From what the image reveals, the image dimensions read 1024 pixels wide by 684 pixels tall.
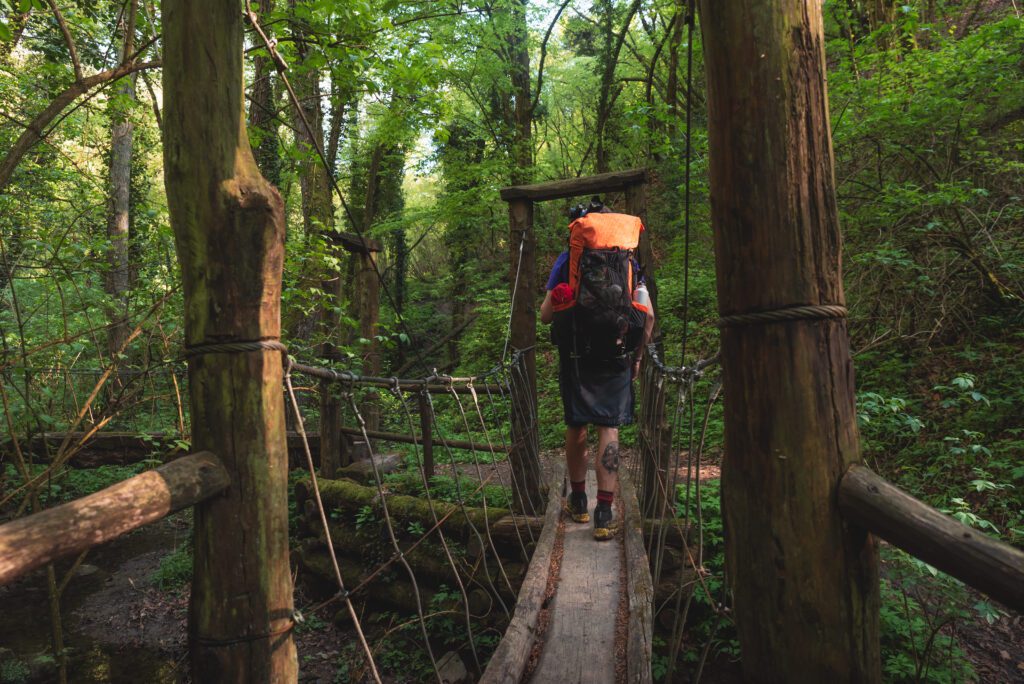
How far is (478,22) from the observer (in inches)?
362

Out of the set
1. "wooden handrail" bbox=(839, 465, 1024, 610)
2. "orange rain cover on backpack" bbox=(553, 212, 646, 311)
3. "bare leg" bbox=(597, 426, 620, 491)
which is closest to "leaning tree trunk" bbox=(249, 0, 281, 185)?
"orange rain cover on backpack" bbox=(553, 212, 646, 311)

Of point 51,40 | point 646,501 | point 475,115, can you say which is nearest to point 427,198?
point 475,115

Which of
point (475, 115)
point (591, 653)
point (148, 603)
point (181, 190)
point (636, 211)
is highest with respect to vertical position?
point (475, 115)

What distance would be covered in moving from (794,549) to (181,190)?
1.47 m

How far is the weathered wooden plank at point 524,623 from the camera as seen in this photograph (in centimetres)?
186

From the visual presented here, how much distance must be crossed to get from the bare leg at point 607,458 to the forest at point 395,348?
0.56 metres

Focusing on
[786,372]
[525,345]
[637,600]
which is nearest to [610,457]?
[637,600]

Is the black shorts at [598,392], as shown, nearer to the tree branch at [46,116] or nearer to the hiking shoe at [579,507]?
the hiking shoe at [579,507]

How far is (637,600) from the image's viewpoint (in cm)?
225

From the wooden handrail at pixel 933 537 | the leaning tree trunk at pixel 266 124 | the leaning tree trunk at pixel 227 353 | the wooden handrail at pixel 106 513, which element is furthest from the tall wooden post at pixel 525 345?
the leaning tree trunk at pixel 266 124

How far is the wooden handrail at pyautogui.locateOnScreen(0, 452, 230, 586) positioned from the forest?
14cm

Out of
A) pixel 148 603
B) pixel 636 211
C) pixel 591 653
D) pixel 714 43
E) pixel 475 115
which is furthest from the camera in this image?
pixel 475 115

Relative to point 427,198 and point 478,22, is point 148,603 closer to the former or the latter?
point 478,22

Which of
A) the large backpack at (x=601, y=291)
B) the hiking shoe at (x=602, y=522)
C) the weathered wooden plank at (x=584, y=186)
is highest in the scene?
the weathered wooden plank at (x=584, y=186)
